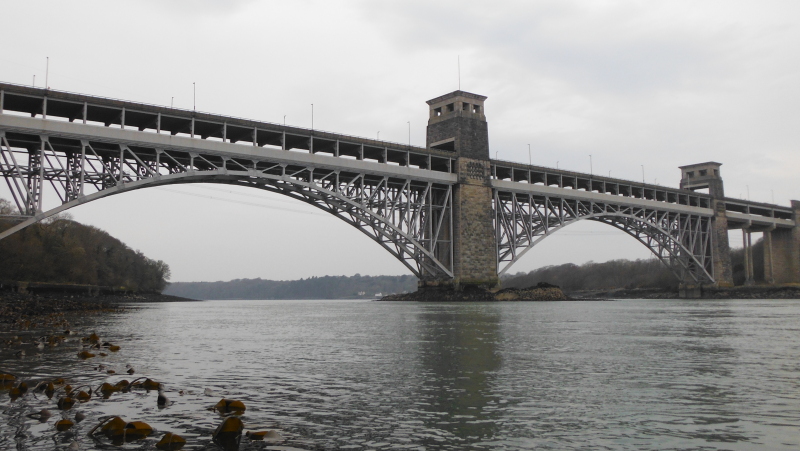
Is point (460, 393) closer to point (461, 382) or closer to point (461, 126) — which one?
point (461, 382)

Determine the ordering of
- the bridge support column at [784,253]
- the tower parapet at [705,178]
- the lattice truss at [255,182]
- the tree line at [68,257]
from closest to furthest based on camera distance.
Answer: the lattice truss at [255,182] → the tree line at [68,257] → the tower parapet at [705,178] → the bridge support column at [784,253]

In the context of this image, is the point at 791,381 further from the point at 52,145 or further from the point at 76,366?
the point at 52,145

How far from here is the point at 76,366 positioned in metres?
10.7

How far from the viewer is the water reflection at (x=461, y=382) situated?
655cm

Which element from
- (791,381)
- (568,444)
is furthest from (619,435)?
(791,381)

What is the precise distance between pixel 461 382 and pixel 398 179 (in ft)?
142

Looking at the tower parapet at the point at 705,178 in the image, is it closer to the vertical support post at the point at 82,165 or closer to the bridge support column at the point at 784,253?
the bridge support column at the point at 784,253

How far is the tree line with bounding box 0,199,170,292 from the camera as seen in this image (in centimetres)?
6094

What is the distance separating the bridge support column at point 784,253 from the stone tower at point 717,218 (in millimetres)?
13913

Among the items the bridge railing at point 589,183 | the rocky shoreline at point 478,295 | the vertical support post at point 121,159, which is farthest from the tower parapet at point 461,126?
the vertical support post at point 121,159

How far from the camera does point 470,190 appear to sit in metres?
55.8

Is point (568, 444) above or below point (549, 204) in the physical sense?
below

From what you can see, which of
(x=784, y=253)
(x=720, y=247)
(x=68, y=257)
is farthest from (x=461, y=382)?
(x=784, y=253)

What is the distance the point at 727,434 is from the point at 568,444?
5.47 feet
